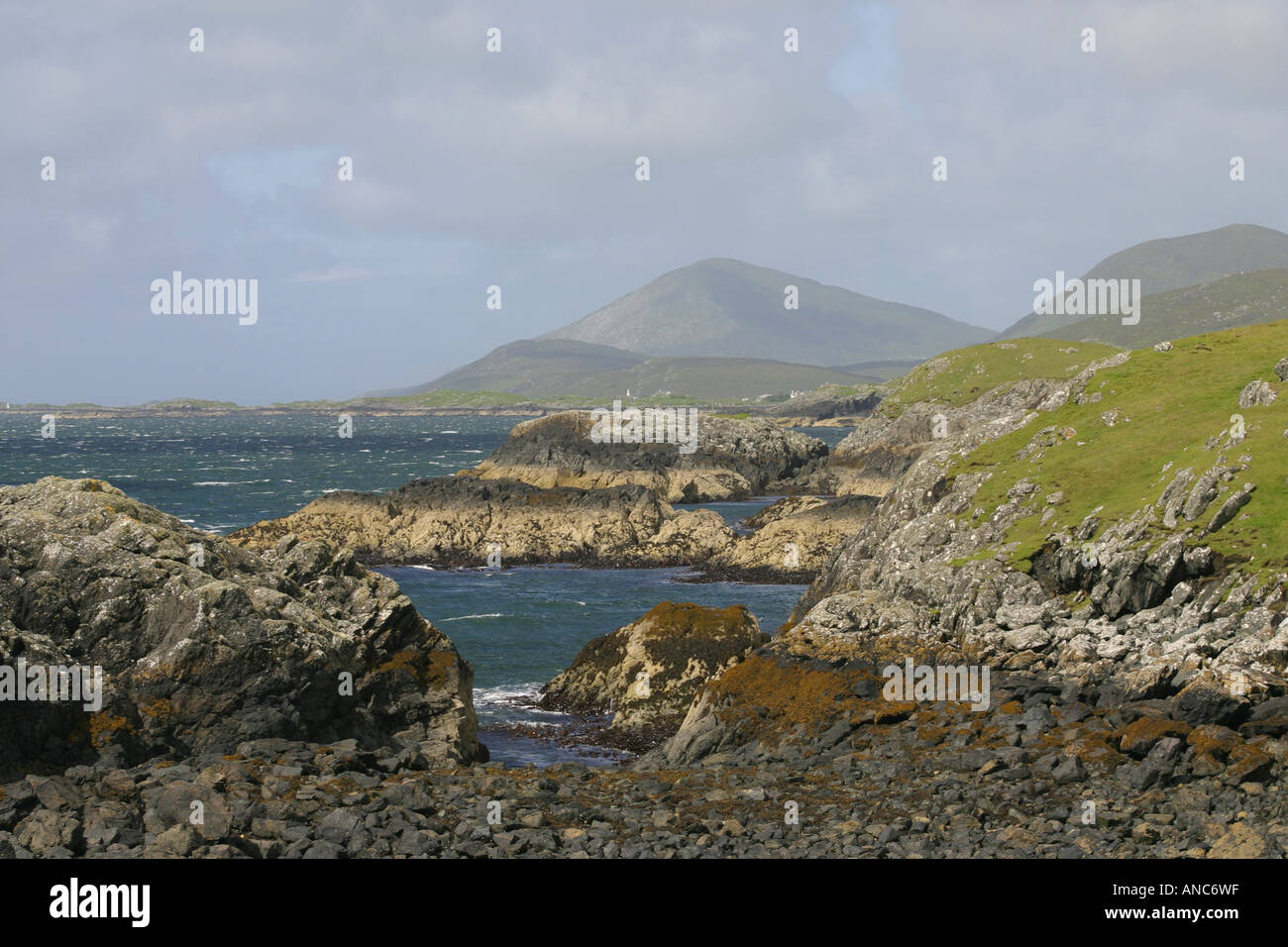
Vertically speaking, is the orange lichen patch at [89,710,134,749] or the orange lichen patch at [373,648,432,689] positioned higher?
the orange lichen patch at [89,710,134,749]

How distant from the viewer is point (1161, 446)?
32.6 metres

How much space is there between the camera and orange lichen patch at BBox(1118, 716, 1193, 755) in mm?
19453

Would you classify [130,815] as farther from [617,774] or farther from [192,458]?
[192,458]

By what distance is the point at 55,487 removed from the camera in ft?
72.8

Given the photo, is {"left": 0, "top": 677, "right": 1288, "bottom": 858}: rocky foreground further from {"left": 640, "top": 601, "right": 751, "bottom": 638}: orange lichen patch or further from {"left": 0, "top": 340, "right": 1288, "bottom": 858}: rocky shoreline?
{"left": 640, "top": 601, "right": 751, "bottom": 638}: orange lichen patch

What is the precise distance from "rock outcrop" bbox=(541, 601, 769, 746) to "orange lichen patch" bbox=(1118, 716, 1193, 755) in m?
14.4

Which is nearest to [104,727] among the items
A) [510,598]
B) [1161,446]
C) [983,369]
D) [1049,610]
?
[1049,610]

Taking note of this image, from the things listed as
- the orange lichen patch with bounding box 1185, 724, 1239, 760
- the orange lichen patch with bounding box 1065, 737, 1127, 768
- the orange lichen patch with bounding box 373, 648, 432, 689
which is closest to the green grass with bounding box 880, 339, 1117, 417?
the orange lichen patch with bounding box 373, 648, 432, 689

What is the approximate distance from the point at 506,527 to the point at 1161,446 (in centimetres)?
4773

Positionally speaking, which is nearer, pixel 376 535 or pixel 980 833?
pixel 980 833

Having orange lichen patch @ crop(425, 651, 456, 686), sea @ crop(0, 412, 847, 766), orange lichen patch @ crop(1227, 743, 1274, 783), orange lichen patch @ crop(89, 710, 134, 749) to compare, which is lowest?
sea @ crop(0, 412, 847, 766)

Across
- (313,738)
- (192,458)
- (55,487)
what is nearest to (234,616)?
(313,738)
